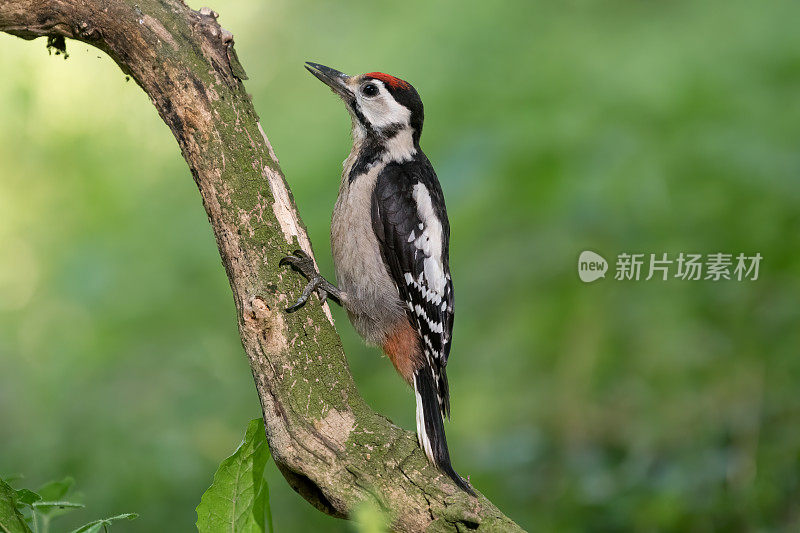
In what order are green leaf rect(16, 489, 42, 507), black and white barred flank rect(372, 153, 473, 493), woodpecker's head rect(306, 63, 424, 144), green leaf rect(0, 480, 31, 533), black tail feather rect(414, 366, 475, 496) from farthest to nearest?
woodpecker's head rect(306, 63, 424, 144) < black and white barred flank rect(372, 153, 473, 493) < black tail feather rect(414, 366, 475, 496) < green leaf rect(16, 489, 42, 507) < green leaf rect(0, 480, 31, 533)

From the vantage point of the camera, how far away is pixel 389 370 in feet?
16.5

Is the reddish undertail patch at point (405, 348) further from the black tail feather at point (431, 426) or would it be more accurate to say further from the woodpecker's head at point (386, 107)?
the woodpecker's head at point (386, 107)

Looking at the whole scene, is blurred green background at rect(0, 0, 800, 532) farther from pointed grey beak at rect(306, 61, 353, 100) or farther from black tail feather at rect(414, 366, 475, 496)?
black tail feather at rect(414, 366, 475, 496)

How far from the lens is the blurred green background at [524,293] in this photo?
412 cm

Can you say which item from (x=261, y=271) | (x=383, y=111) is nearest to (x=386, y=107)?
(x=383, y=111)

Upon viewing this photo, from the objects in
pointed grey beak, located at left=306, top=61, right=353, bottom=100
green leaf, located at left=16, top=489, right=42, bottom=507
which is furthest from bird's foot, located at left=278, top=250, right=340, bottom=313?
pointed grey beak, located at left=306, top=61, right=353, bottom=100

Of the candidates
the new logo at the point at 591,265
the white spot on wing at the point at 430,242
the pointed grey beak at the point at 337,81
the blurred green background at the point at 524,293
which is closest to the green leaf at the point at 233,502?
the white spot on wing at the point at 430,242

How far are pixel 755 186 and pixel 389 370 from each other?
2371 mm

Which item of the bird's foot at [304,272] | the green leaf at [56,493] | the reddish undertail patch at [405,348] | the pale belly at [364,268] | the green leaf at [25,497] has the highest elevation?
the pale belly at [364,268]

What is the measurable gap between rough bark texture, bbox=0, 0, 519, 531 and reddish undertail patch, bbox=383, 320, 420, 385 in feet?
2.24

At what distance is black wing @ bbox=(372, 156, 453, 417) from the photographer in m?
3.14

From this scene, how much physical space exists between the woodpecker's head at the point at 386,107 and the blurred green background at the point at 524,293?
1.11 meters

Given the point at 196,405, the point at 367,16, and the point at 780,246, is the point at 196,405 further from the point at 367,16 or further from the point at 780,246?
the point at 367,16

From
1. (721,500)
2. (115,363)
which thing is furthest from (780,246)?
(115,363)
